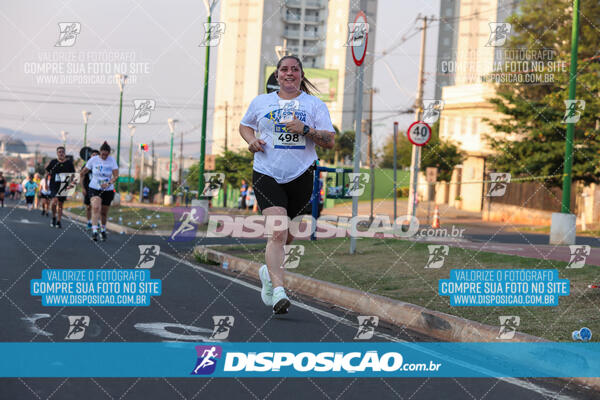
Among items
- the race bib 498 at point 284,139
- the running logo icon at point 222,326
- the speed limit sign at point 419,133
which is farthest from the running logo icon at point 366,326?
the speed limit sign at point 419,133

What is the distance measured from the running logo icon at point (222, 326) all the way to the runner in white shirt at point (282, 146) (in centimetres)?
40

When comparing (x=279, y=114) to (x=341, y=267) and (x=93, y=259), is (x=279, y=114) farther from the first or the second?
(x=93, y=259)

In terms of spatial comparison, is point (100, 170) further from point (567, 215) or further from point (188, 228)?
point (567, 215)

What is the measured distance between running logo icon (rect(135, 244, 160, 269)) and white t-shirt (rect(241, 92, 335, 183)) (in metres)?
4.54

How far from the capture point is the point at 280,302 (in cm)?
634

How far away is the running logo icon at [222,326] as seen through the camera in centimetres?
555

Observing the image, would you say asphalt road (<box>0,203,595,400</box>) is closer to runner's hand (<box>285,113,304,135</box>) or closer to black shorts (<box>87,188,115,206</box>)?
runner's hand (<box>285,113,304,135</box>)

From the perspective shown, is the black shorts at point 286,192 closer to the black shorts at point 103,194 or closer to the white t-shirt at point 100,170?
the white t-shirt at point 100,170

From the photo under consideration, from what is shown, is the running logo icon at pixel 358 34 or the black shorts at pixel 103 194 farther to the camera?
the black shorts at pixel 103 194

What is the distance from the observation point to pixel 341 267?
1069 cm

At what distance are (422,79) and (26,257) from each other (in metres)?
27.0

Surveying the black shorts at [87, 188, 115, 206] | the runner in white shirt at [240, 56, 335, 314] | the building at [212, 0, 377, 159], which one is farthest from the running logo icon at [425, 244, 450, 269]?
the building at [212, 0, 377, 159]

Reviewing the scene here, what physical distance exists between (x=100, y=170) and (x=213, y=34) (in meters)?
8.85

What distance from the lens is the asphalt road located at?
4125mm
